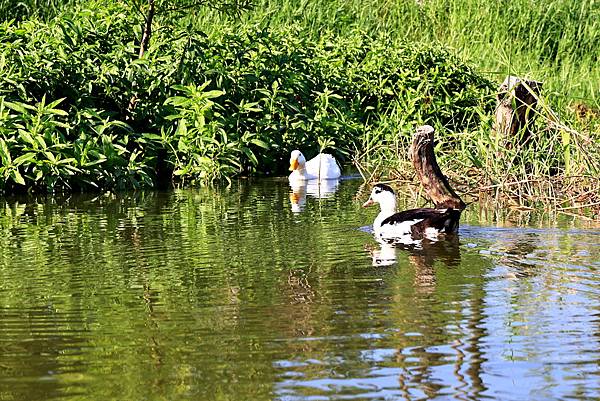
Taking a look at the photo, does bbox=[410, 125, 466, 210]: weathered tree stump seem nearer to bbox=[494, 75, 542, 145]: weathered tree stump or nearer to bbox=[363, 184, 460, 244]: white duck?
bbox=[363, 184, 460, 244]: white duck

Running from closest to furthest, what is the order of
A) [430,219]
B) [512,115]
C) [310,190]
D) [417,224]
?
[430,219], [417,224], [512,115], [310,190]

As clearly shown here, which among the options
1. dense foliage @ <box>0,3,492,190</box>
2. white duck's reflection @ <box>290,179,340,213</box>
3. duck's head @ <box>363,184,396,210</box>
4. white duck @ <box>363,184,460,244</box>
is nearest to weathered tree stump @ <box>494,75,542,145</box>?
dense foliage @ <box>0,3,492,190</box>

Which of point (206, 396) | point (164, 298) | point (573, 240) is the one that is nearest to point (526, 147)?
point (573, 240)

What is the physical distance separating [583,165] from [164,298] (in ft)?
17.6

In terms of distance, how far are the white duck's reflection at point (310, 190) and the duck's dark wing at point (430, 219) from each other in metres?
2.46

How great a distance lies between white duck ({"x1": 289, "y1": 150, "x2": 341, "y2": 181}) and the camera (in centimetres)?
1508

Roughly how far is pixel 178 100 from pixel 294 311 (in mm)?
8403

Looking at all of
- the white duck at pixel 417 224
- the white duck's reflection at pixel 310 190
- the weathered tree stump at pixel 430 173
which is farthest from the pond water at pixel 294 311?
the white duck's reflection at pixel 310 190

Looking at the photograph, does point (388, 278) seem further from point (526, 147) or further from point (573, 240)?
point (526, 147)

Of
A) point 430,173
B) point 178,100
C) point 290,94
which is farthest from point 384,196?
point 290,94

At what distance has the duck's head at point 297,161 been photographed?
49.8 ft

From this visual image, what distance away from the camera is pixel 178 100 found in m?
15.1

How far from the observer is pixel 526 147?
13125 mm

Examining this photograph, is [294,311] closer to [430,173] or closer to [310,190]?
[430,173]
